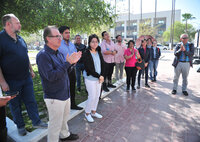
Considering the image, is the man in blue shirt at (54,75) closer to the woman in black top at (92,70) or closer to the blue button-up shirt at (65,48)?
the woman in black top at (92,70)

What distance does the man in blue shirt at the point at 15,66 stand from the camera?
253cm

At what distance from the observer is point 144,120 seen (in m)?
3.60

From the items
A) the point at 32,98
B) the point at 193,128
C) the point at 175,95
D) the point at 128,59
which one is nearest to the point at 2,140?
the point at 32,98

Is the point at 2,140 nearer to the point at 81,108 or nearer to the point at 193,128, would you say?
the point at 81,108

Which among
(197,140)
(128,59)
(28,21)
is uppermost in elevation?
(28,21)

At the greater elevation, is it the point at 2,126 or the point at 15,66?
the point at 15,66

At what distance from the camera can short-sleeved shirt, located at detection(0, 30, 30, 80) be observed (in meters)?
2.52

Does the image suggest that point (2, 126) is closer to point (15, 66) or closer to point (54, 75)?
point (54, 75)

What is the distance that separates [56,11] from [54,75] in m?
4.79

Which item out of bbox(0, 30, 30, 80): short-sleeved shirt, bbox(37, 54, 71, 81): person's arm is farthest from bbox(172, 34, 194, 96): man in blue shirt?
bbox(0, 30, 30, 80): short-sleeved shirt

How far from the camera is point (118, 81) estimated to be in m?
7.07

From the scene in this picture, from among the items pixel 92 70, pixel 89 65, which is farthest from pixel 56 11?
pixel 92 70

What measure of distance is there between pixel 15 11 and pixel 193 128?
23.6 feet

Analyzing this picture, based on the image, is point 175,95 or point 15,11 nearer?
point 175,95
